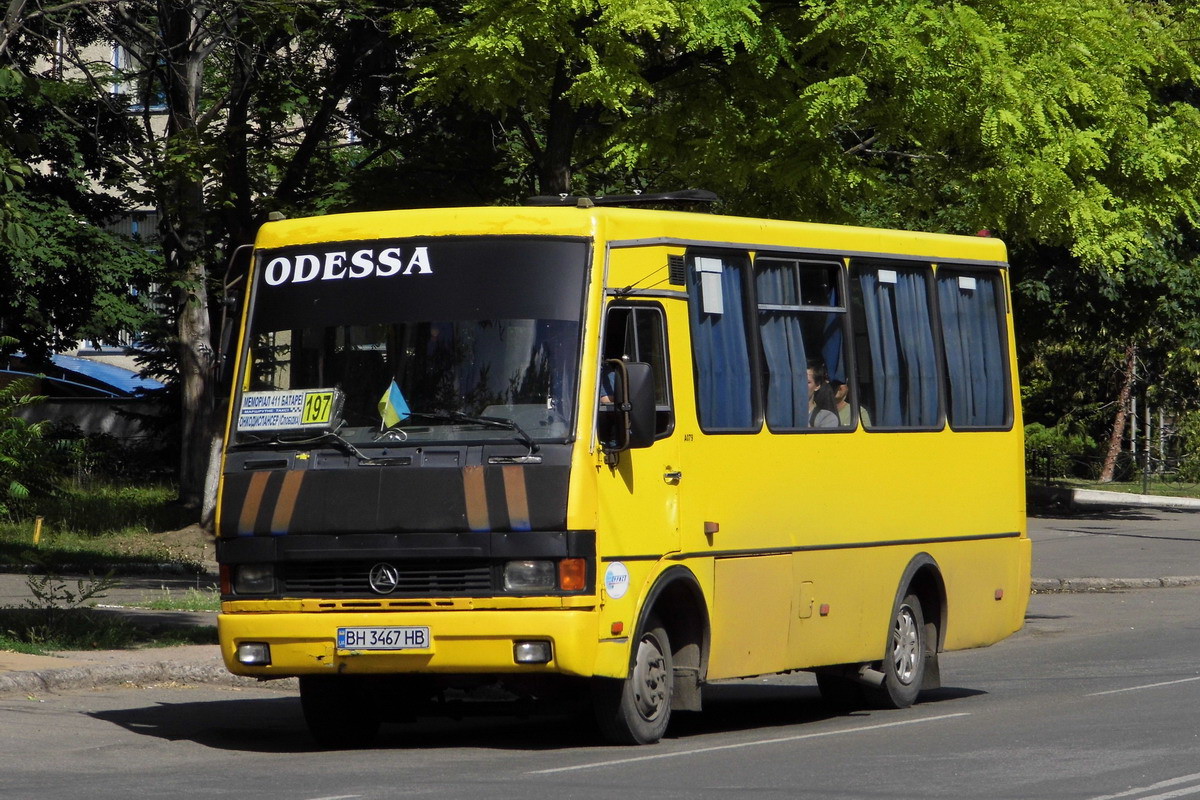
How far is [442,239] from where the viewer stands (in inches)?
401

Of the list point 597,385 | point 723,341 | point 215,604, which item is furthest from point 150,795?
point 215,604

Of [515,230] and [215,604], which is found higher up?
[515,230]

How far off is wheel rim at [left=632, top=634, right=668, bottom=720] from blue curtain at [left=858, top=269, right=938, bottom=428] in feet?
9.43

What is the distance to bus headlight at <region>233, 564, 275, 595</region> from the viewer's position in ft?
32.4

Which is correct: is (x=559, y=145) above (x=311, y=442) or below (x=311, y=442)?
above

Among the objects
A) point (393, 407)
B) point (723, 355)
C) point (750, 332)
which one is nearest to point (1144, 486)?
point (750, 332)

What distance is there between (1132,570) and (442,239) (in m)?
17.7

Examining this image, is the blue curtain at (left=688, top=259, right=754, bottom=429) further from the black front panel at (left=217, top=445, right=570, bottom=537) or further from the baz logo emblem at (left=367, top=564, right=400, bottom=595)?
the baz logo emblem at (left=367, top=564, right=400, bottom=595)

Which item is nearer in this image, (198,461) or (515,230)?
(515,230)

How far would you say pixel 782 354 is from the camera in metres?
11.5

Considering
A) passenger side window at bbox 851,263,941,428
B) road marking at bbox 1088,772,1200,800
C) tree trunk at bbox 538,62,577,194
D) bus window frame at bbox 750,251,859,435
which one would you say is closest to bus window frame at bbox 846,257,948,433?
passenger side window at bbox 851,263,941,428

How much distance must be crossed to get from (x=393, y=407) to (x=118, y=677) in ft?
13.5

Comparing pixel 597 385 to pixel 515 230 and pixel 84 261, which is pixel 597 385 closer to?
pixel 515 230

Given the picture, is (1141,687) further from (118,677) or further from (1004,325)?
(118,677)
